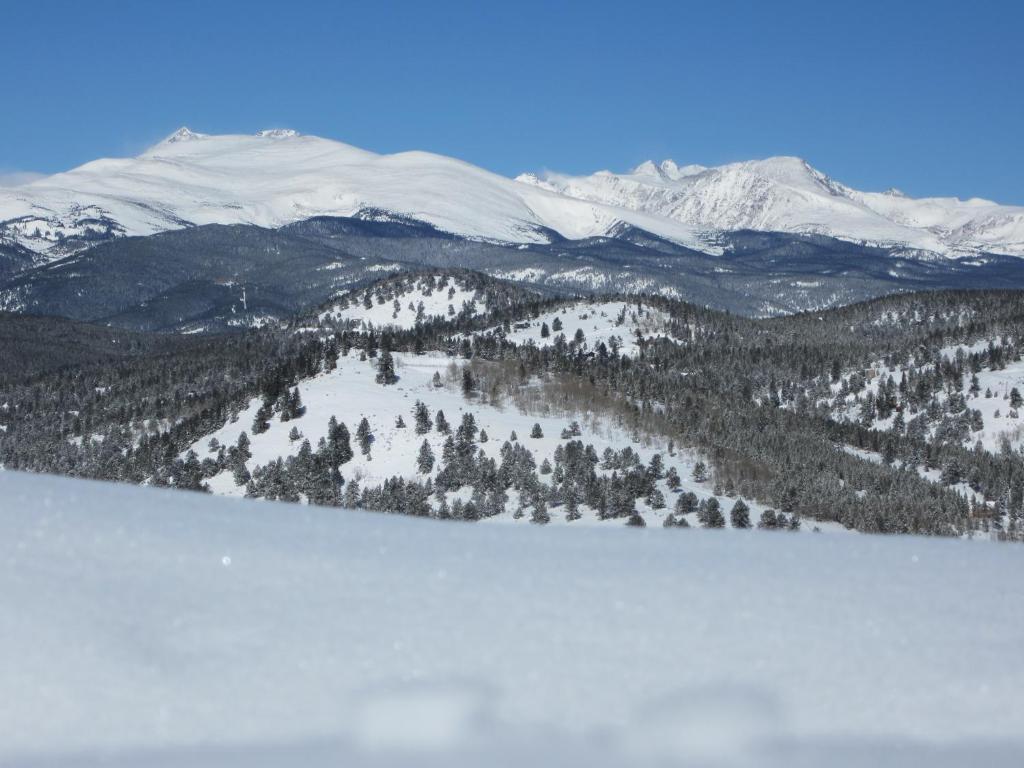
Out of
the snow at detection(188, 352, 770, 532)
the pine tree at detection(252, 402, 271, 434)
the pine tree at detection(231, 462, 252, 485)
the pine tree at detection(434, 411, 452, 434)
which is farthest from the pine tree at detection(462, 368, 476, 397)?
the pine tree at detection(231, 462, 252, 485)

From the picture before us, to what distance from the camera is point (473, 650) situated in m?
6.51

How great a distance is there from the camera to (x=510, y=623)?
22.5 feet

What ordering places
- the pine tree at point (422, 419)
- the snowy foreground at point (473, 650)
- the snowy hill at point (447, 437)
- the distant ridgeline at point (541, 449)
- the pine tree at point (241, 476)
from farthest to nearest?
the pine tree at point (422, 419)
the pine tree at point (241, 476)
the distant ridgeline at point (541, 449)
the snowy hill at point (447, 437)
the snowy foreground at point (473, 650)

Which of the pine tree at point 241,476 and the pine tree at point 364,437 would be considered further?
the pine tree at point 364,437

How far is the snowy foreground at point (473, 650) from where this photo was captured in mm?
5809

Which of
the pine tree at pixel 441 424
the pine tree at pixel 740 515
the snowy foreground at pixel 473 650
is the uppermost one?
the pine tree at pixel 441 424

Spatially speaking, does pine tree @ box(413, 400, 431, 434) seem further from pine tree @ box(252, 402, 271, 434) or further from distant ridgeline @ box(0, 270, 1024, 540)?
pine tree @ box(252, 402, 271, 434)

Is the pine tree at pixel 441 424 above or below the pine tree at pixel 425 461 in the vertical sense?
above

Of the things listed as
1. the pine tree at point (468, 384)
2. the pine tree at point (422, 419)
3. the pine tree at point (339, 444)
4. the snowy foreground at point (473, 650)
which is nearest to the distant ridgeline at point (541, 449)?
the pine tree at point (339, 444)

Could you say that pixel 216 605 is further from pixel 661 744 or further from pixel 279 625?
pixel 661 744

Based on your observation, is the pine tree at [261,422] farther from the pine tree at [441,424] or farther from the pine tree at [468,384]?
the pine tree at [468,384]

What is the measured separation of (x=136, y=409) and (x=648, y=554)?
19095 cm

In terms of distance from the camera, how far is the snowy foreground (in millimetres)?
5809

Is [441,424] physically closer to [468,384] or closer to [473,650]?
[468,384]
